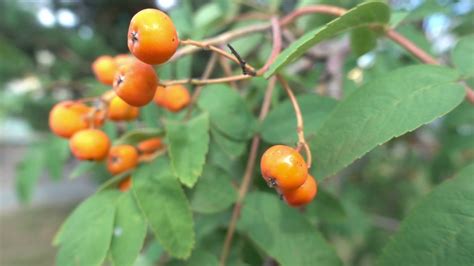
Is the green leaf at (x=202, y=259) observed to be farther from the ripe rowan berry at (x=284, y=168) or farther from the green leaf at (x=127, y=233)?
the ripe rowan berry at (x=284, y=168)

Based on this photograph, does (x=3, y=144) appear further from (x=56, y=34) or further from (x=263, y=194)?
(x=263, y=194)

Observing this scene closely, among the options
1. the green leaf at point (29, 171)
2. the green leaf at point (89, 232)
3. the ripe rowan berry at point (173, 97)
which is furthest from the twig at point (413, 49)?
the green leaf at point (29, 171)

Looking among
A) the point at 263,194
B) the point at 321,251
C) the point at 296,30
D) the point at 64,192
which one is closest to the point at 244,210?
the point at 263,194

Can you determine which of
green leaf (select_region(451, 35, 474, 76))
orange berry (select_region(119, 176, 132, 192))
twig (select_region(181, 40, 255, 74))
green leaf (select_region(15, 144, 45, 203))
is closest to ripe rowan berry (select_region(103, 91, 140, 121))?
orange berry (select_region(119, 176, 132, 192))

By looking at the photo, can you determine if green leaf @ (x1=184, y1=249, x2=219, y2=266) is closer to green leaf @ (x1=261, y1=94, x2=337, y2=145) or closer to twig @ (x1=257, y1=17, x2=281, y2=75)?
green leaf @ (x1=261, y1=94, x2=337, y2=145)

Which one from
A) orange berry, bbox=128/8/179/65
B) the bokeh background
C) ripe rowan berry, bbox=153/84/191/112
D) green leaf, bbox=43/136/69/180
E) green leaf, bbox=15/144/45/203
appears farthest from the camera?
green leaf, bbox=15/144/45/203

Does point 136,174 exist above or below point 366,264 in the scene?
above
